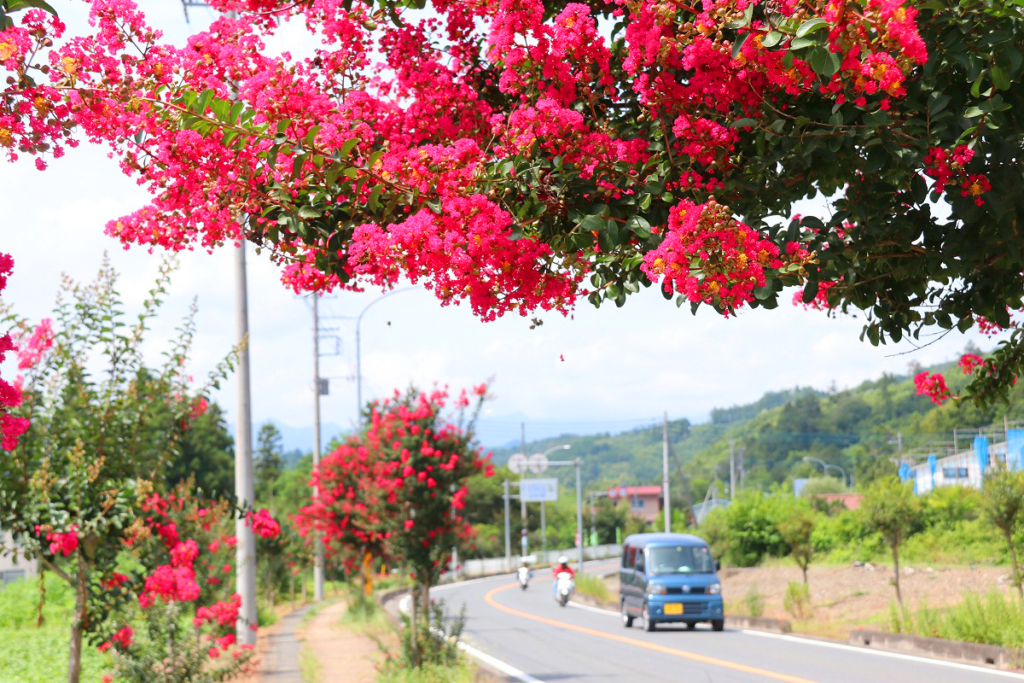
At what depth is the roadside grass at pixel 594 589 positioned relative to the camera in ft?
117

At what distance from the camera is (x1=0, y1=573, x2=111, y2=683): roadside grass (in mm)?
14786

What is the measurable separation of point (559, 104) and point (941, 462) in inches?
2296

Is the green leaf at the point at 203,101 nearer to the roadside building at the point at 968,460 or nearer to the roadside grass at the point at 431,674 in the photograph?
the roadside grass at the point at 431,674

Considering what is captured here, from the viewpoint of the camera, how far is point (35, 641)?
21094 mm

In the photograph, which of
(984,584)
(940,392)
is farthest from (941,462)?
(940,392)

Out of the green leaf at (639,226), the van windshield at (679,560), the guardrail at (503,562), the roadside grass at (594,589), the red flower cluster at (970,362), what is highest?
the green leaf at (639,226)

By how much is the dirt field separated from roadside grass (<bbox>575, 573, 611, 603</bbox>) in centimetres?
64

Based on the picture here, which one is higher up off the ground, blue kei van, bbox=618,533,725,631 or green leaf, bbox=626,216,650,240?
green leaf, bbox=626,216,650,240

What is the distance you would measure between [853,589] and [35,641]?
73.4 feet

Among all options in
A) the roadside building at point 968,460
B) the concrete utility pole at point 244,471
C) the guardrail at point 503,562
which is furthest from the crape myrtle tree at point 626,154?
the guardrail at point 503,562

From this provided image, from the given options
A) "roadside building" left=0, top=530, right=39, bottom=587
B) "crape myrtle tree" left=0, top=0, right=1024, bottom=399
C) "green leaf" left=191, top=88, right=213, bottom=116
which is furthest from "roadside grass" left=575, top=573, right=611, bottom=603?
"green leaf" left=191, top=88, right=213, bottom=116

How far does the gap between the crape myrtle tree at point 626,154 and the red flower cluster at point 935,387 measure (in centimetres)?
219

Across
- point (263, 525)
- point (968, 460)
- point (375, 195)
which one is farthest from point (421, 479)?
point (968, 460)

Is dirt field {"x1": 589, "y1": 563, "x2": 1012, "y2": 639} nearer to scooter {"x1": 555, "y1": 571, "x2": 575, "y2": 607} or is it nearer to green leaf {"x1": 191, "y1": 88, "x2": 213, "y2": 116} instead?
scooter {"x1": 555, "y1": 571, "x2": 575, "y2": 607}
